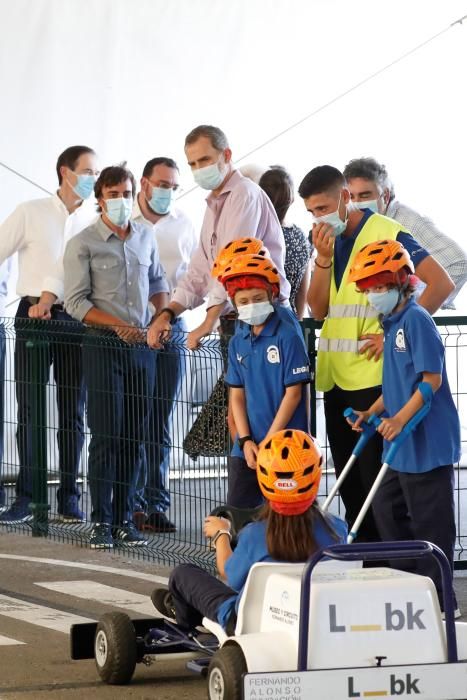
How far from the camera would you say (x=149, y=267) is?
390 inches

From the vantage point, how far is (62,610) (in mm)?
7672

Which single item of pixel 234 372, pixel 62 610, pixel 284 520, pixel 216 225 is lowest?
pixel 62 610

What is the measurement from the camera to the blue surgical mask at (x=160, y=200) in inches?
406

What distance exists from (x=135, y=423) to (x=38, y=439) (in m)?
1.22

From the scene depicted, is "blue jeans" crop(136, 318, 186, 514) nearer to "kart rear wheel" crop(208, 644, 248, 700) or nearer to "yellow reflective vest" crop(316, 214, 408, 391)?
"yellow reflective vest" crop(316, 214, 408, 391)

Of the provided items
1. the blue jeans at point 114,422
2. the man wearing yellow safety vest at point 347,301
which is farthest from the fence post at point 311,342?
the blue jeans at point 114,422

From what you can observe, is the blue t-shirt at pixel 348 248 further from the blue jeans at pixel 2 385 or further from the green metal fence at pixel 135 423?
the blue jeans at pixel 2 385

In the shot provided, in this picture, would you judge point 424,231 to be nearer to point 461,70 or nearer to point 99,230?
point 99,230

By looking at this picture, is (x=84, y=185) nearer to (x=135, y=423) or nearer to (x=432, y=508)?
(x=135, y=423)

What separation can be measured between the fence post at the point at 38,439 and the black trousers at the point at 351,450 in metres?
2.86

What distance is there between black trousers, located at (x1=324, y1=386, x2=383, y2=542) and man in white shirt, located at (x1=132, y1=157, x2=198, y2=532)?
4.10 feet

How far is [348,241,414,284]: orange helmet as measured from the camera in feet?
22.3

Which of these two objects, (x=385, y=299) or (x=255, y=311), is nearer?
(x=385, y=299)

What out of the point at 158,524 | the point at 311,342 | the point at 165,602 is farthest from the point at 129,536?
the point at 165,602
